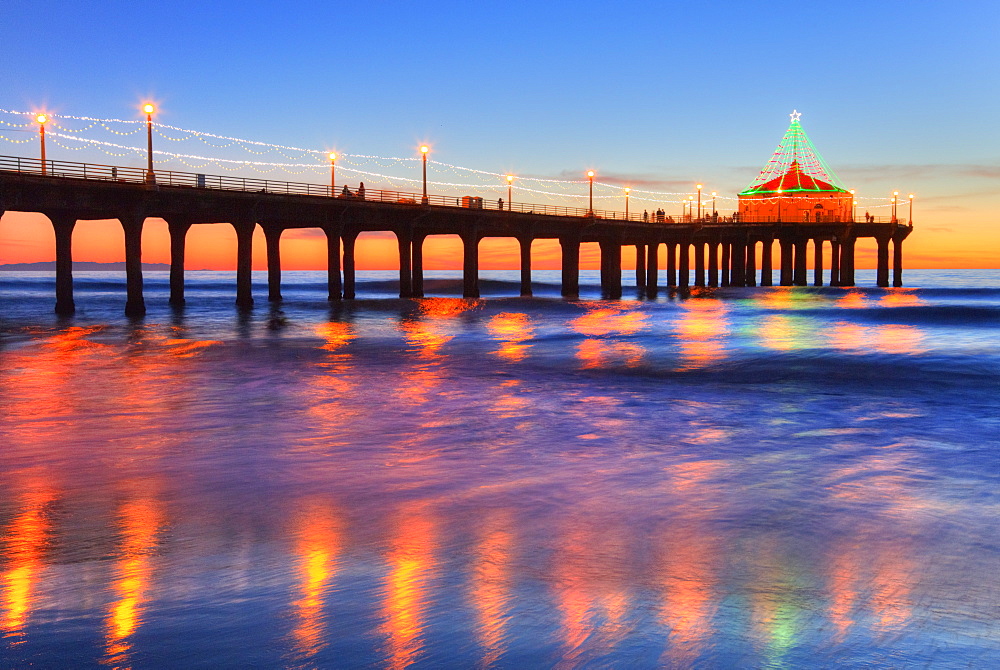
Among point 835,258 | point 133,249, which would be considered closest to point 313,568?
point 133,249

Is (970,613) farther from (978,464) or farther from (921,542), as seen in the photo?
(978,464)

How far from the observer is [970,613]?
7156 mm

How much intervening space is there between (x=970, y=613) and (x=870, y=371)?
2198 centimetres

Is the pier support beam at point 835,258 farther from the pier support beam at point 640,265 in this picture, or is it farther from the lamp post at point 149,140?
the lamp post at point 149,140

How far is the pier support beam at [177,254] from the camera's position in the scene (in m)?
60.0

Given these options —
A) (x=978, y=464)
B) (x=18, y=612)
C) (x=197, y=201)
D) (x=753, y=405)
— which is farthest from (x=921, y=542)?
(x=197, y=201)

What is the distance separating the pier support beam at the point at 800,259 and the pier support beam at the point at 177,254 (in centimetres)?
7268

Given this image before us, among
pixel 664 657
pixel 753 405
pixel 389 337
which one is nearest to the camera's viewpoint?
pixel 664 657

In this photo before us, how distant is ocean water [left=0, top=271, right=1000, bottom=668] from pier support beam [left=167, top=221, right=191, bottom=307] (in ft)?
124

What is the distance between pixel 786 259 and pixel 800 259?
176cm

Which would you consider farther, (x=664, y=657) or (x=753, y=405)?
(x=753, y=405)

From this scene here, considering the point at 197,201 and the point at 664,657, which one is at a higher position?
the point at 197,201

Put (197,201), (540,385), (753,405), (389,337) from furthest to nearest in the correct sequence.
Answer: (197,201)
(389,337)
(540,385)
(753,405)

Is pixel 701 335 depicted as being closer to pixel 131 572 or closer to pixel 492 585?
pixel 492 585
